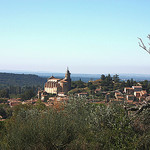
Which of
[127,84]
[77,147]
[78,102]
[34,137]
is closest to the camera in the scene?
[77,147]

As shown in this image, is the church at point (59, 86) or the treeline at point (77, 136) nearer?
the treeline at point (77, 136)

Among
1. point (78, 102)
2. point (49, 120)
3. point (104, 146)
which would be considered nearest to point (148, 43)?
point (104, 146)

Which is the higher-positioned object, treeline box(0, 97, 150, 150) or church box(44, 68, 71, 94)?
treeline box(0, 97, 150, 150)

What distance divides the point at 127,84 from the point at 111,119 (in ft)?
243

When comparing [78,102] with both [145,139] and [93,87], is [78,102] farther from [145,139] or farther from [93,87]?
[93,87]

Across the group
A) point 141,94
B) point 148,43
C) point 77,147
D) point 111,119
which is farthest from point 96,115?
point 141,94

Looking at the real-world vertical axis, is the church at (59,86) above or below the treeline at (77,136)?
below

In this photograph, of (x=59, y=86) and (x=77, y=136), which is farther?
(x=59, y=86)

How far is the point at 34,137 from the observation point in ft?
27.5

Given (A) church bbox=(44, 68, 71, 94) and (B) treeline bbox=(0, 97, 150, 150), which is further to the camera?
(A) church bbox=(44, 68, 71, 94)

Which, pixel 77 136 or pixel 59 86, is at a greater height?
pixel 77 136

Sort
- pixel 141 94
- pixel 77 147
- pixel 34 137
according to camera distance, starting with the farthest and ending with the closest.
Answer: pixel 141 94, pixel 34 137, pixel 77 147

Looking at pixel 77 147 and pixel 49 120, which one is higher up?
pixel 49 120

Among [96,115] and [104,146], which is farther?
[96,115]
